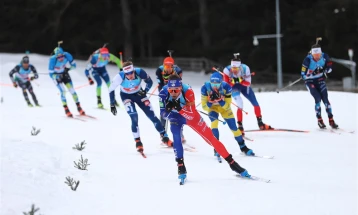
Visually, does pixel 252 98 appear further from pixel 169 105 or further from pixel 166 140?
pixel 169 105

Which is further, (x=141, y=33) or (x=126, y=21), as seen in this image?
(x=141, y=33)

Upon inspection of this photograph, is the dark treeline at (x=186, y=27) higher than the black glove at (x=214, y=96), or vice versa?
the dark treeline at (x=186, y=27)

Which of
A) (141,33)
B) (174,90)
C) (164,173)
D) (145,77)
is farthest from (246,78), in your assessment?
(141,33)

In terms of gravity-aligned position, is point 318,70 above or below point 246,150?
above

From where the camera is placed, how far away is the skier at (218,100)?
9633 mm

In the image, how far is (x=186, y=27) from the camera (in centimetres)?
3934

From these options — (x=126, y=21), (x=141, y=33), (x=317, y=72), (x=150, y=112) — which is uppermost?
(x=126, y=21)

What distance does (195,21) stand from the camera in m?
39.1

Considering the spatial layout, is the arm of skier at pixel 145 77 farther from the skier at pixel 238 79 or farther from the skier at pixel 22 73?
the skier at pixel 22 73

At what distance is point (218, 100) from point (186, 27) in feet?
99.4

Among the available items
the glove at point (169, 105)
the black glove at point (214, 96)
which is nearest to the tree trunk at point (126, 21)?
the black glove at point (214, 96)

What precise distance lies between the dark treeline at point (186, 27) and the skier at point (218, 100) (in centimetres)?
2223

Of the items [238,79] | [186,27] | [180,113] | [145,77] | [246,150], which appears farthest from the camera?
[186,27]

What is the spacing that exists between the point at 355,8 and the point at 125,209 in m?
26.8
